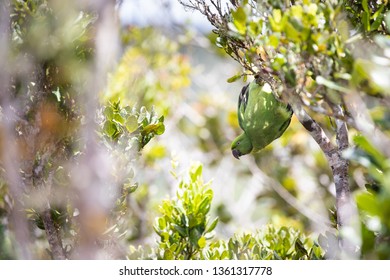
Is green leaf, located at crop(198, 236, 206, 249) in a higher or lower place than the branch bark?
lower

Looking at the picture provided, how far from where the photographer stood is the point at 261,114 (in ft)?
3.86

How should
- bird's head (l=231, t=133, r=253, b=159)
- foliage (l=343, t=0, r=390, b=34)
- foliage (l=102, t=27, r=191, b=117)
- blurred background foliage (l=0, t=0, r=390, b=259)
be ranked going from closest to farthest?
blurred background foliage (l=0, t=0, r=390, b=259) → foliage (l=343, t=0, r=390, b=34) → bird's head (l=231, t=133, r=253, b=159) → foliage (l=102, t=27, r=191, b=117)

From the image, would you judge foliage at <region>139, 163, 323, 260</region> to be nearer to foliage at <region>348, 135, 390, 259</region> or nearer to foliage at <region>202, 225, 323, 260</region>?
foliage at <region>202, 225, 323, 260</region>

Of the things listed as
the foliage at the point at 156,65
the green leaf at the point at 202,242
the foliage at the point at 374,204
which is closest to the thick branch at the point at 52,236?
the green leaf at the point at 202,242

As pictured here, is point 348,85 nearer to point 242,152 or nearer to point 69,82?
point 242,152

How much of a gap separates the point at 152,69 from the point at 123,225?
1.33 m

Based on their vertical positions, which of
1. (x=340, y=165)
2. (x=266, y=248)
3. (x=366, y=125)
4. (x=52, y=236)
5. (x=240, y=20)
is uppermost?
(x=240, y=20)

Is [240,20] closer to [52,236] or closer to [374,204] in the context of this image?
[374,204]

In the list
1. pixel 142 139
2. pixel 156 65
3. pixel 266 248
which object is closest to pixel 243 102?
pixel 142 139

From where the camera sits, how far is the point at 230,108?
121 inches

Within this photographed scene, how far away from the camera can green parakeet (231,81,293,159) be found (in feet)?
3.81

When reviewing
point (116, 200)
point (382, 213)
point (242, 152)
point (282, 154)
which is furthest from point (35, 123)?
point (282, 154)

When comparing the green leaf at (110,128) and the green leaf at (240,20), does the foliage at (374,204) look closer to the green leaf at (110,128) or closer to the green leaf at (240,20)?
the green leaf at (240,20)

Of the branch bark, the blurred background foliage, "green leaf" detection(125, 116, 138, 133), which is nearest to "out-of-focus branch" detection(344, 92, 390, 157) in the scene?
the blurred background foliage
